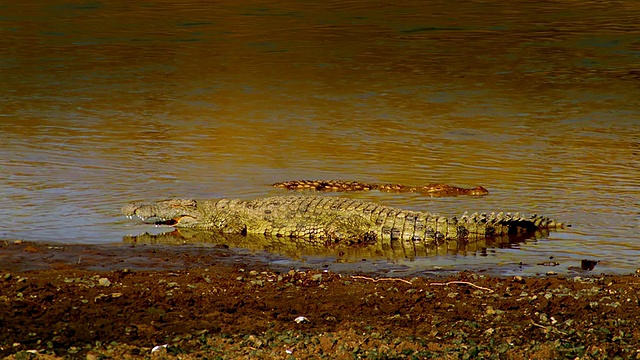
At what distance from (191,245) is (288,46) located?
1282 centimetres

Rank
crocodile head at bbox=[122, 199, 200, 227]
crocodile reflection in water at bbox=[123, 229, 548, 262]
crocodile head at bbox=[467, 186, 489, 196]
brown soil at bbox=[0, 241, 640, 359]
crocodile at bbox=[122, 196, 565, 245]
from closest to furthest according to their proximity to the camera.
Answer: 1. brown soil at bbox=[0, 241, 640, 359]
2. crocodile reflection in water at bbox=[123, 229, 548, 262]
3. crocodile at bbox=[122, 196, 565, 245]
4. crocodile head at bbox=[122, 199, 200, 227]
5. crocodile head at bbox=[467, 186, 489, 196]

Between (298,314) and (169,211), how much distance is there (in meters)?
3.09

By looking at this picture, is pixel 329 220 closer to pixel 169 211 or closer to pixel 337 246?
pixel 337 246

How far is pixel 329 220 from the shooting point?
831 cm

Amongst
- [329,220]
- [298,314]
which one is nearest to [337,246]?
[329,220]

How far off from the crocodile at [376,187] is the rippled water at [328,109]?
0.72 feet

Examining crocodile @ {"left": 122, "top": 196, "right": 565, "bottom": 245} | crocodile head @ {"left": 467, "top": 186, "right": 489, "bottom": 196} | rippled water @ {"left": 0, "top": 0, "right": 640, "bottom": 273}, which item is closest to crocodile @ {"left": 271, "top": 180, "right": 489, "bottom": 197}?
crocodile head @ {"left": 467, "top": 186, "right": 489, "bottom": 196}

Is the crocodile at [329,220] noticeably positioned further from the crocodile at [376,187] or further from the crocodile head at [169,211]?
the crocodile at [376,187]

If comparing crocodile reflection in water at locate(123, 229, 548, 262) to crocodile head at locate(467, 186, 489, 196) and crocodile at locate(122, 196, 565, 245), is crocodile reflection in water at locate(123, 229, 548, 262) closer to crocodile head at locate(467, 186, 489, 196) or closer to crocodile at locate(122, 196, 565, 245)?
crocodile at locate(122, 196, 565, 245)

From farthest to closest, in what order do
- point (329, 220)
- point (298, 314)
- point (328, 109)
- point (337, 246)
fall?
point (328, 109) < point (329, 220) < point (337, 246) < point (298, 314)

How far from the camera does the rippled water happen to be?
9219mm

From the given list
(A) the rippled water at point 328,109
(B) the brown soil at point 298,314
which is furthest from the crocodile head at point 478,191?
(B) the brown soil at point 298,314

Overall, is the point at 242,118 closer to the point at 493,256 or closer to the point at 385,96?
the point at 385,96

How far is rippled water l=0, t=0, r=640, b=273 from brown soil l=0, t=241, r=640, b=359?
3.09ft
